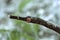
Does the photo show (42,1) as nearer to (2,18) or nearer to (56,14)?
(56,14)

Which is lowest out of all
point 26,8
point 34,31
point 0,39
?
point 0,39

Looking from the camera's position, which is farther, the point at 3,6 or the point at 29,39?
the point at 3,6

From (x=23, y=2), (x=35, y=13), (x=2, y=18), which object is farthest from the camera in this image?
(x=2, y=18)

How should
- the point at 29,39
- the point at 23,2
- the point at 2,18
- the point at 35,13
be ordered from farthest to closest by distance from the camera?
the point at 2,18 < the point at 35,13 < the point at 23,2 < the point at 29,39

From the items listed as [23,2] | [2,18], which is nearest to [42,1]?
[23,2]

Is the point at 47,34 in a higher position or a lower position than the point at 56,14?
lower

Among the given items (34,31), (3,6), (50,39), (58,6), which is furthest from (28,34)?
(3,6)
